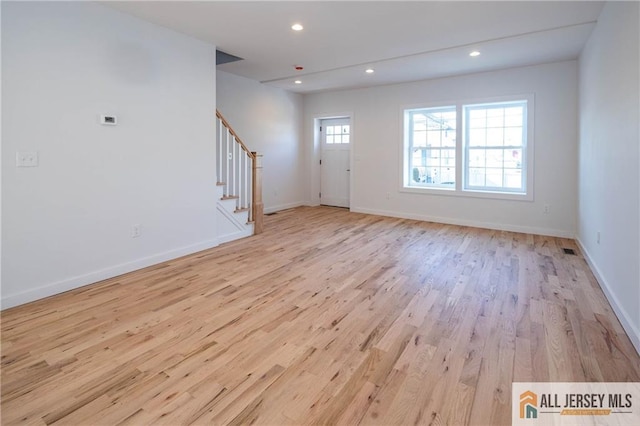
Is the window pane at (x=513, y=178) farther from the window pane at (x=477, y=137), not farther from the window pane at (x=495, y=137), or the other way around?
the window pane at (x=477, y=137)

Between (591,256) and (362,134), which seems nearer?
(591,256)

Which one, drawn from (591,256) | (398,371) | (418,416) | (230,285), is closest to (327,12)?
(230,285)

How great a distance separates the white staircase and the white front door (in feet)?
10.6

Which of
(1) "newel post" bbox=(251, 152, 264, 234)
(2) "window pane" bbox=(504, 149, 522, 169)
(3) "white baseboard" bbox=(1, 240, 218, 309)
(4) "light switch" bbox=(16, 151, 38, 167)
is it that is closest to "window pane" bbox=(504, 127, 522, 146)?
(2) "window pane" bbox=(504, 149, 522, 169)

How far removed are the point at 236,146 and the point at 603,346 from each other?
15.2 ft

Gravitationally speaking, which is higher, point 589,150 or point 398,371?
point 589,150

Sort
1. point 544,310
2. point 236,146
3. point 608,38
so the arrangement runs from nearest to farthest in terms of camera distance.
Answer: point 544,310 < point 608,38 < point 236,146

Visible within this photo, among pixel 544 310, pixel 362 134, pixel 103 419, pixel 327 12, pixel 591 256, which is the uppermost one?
pixel 327 12

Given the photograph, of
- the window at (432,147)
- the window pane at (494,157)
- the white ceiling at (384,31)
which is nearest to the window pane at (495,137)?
the window pane at (494,157)

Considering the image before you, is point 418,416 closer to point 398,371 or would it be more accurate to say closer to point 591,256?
point 398,371

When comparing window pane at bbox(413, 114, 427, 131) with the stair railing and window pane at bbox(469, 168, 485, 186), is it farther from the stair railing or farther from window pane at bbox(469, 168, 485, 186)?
the stair railing

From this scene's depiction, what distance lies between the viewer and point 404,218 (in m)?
6.80

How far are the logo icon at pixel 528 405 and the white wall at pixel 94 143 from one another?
3649 millimetres

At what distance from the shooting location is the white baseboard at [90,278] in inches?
113
